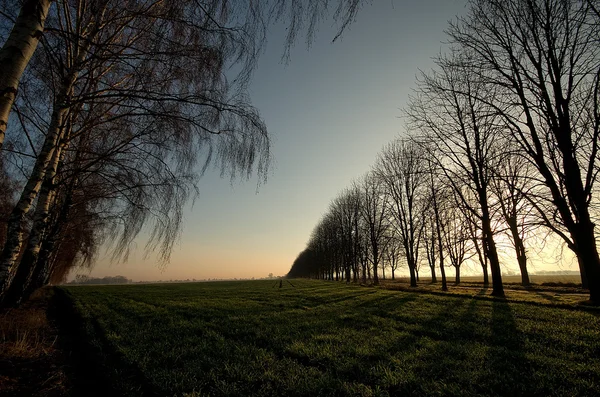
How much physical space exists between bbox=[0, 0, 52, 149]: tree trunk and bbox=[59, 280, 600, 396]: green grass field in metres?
3.95

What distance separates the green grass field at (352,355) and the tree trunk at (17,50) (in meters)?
3.95

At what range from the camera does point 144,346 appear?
5797 millimetres

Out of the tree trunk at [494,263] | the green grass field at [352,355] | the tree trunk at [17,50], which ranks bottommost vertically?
the green grass field at [352,355]

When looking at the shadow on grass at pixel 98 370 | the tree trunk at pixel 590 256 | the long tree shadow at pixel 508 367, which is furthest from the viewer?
the tree trunk at pixel 590 256

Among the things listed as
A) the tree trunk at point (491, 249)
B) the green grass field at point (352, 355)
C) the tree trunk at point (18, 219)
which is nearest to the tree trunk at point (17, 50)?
the tree trunk at point (18, 219)

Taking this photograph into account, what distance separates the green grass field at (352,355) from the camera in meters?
3.77

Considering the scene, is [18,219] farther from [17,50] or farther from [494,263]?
[494,263]

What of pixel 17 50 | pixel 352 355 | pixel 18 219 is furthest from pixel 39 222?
pixel 352 355

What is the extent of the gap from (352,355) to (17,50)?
636 centimetres

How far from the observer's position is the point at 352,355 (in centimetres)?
506

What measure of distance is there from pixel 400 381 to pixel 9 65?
19.8 feet

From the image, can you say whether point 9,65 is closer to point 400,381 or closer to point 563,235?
point 400,381

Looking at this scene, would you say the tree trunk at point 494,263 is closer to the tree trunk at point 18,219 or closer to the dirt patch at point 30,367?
the dirt patch at point 30,367

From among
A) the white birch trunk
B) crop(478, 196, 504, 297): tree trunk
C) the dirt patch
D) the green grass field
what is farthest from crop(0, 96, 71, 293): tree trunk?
crop(478, 196, 504, 297): tree trunk
